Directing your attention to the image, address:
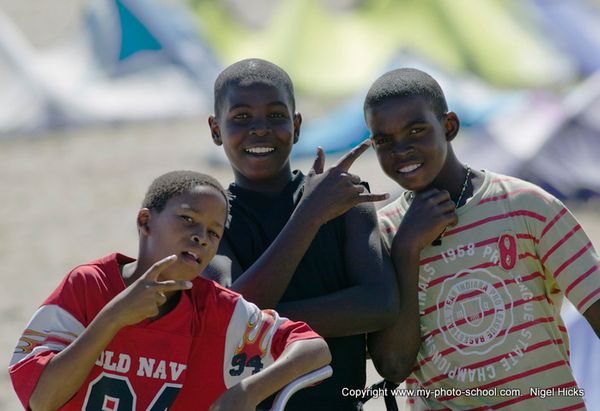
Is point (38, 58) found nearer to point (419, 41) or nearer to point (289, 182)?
point (419, 41)

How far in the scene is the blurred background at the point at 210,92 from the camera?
9.52 m

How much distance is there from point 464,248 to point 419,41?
1172cm

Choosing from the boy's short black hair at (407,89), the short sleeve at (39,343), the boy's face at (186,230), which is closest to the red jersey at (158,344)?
the short sleeve at (39,343)

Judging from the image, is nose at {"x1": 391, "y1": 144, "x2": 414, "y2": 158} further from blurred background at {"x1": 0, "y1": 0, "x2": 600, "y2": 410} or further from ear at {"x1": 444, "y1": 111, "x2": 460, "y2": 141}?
blurred background at {"x1": 0, "y1": 0, "x2": 600, "y2": 410}

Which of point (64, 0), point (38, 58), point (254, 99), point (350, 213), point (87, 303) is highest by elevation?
point (64, 0)

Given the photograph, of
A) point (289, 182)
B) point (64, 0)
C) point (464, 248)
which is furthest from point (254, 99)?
point (64, 0)

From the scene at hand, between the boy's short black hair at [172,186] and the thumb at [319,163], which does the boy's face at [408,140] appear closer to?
the thumb at [319,163]

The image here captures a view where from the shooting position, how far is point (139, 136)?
1270 cm

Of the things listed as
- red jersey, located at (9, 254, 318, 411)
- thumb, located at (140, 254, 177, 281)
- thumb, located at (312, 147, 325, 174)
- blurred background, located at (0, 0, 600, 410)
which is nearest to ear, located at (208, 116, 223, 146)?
thumb, located at (312, 147, 325, 174)

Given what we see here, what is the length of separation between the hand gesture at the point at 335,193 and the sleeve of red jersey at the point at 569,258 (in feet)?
1.80

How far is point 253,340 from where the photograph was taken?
2629 mm

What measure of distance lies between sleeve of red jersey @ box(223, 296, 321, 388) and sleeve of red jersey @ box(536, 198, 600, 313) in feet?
2.84

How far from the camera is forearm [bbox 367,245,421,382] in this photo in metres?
3.07

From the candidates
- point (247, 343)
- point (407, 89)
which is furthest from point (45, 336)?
point (407, 89)
